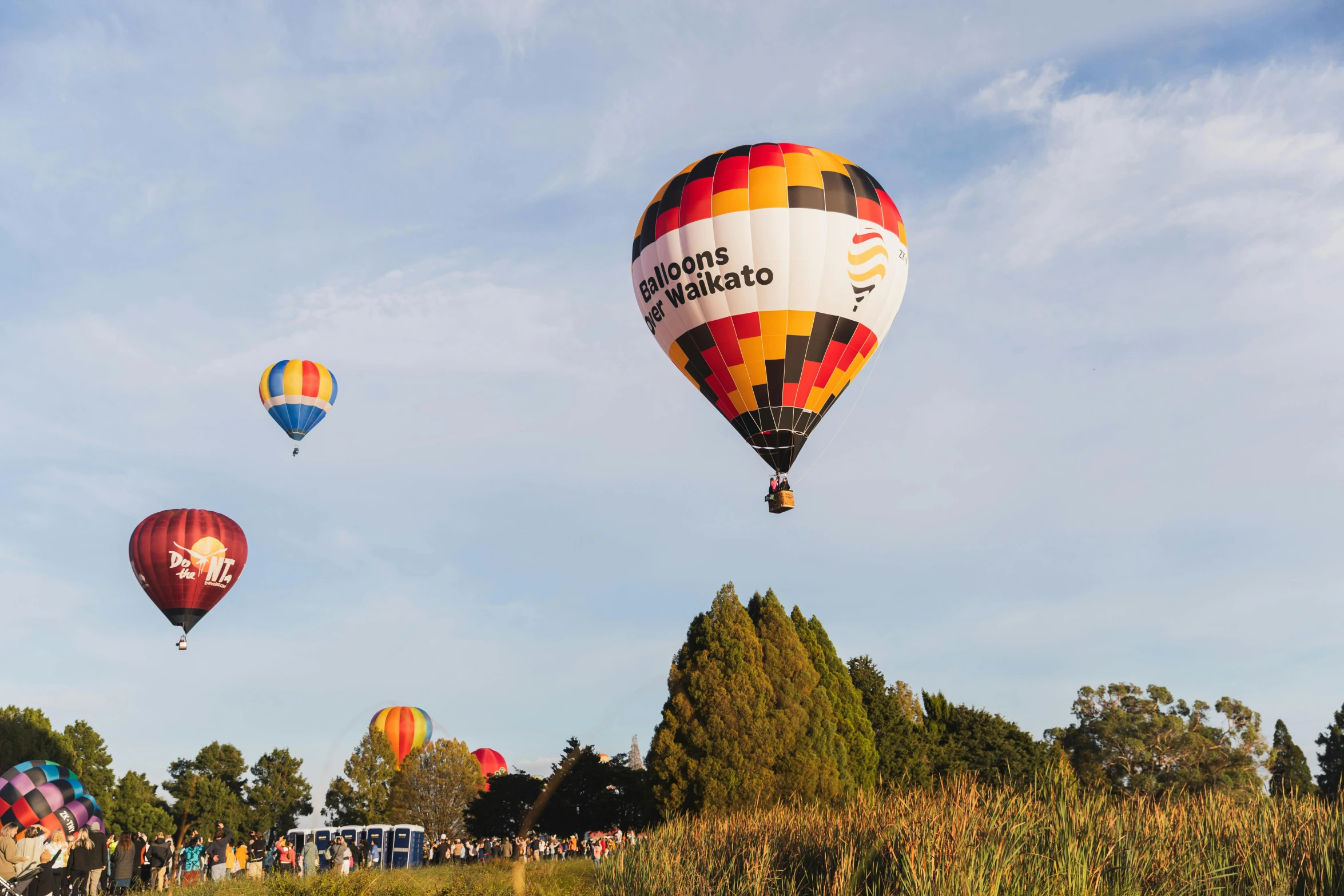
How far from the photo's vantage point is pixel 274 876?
22547 mm

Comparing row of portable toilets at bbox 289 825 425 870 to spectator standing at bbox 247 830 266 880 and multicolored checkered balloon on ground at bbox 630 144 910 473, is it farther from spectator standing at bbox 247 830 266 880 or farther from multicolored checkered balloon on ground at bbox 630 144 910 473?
multicolored checkered balloon on ground at bbox 630 144 910 473

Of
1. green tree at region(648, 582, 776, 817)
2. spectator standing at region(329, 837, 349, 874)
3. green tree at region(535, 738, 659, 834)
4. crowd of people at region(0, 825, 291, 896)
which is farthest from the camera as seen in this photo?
green tree at region(535, 738, 659, 834)

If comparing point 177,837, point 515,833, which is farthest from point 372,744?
point 515,833

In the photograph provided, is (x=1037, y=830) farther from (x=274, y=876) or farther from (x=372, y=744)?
(x=372, y=744)

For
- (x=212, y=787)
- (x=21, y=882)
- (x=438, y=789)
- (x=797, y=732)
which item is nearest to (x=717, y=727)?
(x=797, y=732)

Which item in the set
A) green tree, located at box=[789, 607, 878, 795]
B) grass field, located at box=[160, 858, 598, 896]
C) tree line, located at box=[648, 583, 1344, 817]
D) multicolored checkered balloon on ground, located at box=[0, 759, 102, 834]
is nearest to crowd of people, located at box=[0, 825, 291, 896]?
grass field, located at box=[160, 858, 598, 896]

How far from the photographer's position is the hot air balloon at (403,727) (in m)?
78.5

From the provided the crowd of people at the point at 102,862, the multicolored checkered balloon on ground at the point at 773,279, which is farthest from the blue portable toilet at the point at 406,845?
the multicolored checkered balloon on ground at the point at 773,279

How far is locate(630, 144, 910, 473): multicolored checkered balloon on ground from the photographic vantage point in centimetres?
2620

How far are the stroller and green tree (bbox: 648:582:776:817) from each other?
71.5ft

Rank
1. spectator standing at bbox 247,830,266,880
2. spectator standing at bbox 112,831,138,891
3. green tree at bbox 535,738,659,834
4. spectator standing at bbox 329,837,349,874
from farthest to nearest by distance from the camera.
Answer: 1. green tree at bbox 535,738,659,834
2. spectator standing at bbox 247,830,266,880
3. spectator standing at bbox 329,837,349,874
4. spectator standing at bbox 112,831,138,891

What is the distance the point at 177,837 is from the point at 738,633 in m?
64.3

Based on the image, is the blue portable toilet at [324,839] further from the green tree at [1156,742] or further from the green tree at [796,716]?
the green tree at [1156,742]

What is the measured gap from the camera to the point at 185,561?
43.4m
